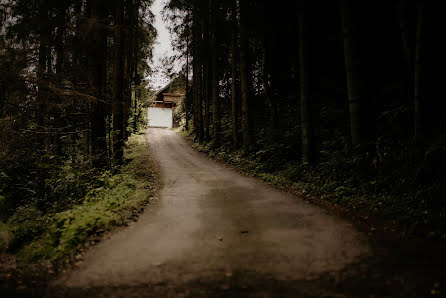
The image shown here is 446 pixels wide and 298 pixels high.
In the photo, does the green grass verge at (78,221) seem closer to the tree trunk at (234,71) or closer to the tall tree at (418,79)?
the tall tree at (418,79)

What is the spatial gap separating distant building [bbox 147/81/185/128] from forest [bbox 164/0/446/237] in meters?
27.5

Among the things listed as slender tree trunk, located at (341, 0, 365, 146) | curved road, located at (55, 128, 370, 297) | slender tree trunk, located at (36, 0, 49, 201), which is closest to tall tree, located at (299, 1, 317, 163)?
slender tree trunk, located at (341, 0, 365, 146)

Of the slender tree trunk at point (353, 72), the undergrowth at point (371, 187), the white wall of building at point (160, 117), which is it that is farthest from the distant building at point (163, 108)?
the slender tree trunk at point (353, 72)

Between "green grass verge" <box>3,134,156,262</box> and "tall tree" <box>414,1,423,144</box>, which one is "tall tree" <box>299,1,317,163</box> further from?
"green grass verge" <box>3,134,156,262</box>

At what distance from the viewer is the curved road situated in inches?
141

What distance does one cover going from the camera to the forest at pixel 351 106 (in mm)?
6105

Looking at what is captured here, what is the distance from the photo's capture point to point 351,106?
7996 mm

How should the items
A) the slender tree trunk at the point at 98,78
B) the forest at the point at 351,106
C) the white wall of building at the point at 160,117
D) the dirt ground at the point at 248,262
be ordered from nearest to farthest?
the dirt ground at the point at 248,262 → the forest at the point at 351,106 → the slender tree trunk at the point at 98,78 → the white wall of building at the point at 160,117

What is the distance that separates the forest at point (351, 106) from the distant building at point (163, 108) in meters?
27.5

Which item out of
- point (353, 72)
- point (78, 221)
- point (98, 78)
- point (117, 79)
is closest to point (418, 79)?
point (353, 72)

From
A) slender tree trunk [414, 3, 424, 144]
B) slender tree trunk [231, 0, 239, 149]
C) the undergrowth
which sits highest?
slender tree trunk [231, 0, 239, 149]

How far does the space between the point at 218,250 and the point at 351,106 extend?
5.96 m

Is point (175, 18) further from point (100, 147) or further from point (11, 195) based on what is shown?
point (11, 195)

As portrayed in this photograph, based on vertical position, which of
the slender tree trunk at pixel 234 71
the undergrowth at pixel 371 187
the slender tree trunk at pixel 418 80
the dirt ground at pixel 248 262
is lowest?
the dirt ground at pixel 248 262
